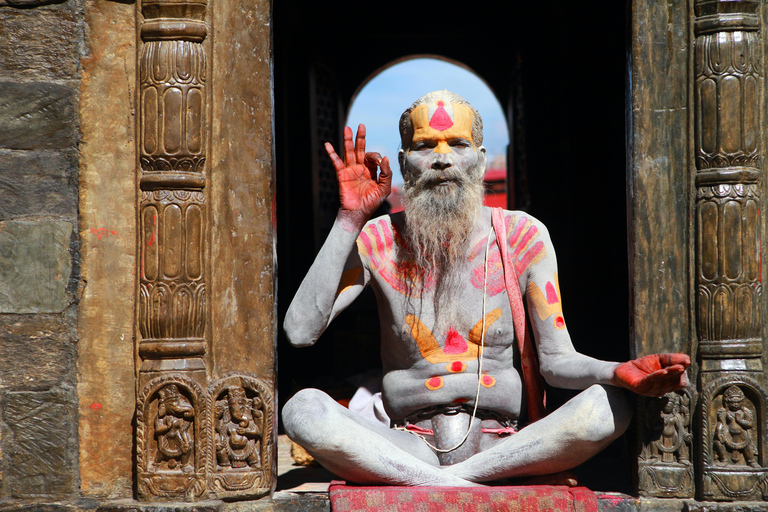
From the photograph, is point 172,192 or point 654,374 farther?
point 172,192

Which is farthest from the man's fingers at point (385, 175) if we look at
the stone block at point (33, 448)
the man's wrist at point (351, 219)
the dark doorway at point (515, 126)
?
the stone block at point (33, 448)

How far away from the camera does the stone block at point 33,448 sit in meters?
3.16

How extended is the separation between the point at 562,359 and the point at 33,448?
2.29 meters

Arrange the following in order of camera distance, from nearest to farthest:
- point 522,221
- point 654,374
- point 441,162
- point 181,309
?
1. point 654,374
2. point 181,309
3. point 441,162
4. point 522,221

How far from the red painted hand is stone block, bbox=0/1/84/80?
8.63 ft

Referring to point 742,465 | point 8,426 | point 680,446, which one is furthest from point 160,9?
point 742,465

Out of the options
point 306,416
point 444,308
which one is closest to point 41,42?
point 306,416

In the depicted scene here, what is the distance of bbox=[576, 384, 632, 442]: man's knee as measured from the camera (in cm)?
301

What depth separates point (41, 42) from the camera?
3225 millimetres

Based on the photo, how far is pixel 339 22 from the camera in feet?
26.7

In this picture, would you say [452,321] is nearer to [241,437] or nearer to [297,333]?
[297,333]

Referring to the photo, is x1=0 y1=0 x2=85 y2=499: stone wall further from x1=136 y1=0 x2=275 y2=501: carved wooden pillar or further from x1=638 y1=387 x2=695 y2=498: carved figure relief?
x1=638 y1=387 x2=695 y2=498: carved figure relief

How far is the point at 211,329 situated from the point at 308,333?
415mm

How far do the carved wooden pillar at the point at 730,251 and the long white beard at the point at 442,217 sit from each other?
3.19 feet
